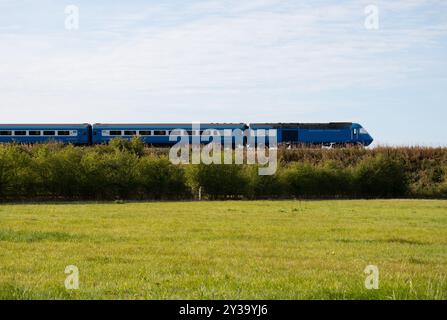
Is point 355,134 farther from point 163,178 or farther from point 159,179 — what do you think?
point 159,179

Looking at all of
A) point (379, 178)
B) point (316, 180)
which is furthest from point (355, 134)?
point (316, 180)

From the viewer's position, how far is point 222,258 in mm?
15891

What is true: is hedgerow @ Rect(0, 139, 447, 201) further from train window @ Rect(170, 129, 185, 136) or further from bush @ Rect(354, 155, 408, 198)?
train window @ Rect(170, 129, 185, 136)

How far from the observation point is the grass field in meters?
10.1

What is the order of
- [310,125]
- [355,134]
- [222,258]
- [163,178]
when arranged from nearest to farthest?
1. [222,258]
2. [163,178]
3. [310,125]
4. [355,134]

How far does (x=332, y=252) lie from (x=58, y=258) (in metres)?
6.80

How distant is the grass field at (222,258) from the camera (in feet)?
33.3

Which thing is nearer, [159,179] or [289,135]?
[159,179]

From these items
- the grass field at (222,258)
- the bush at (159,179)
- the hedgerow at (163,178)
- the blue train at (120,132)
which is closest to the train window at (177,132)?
the blue train at (120,132)

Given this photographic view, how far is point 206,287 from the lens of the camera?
1060 cm
